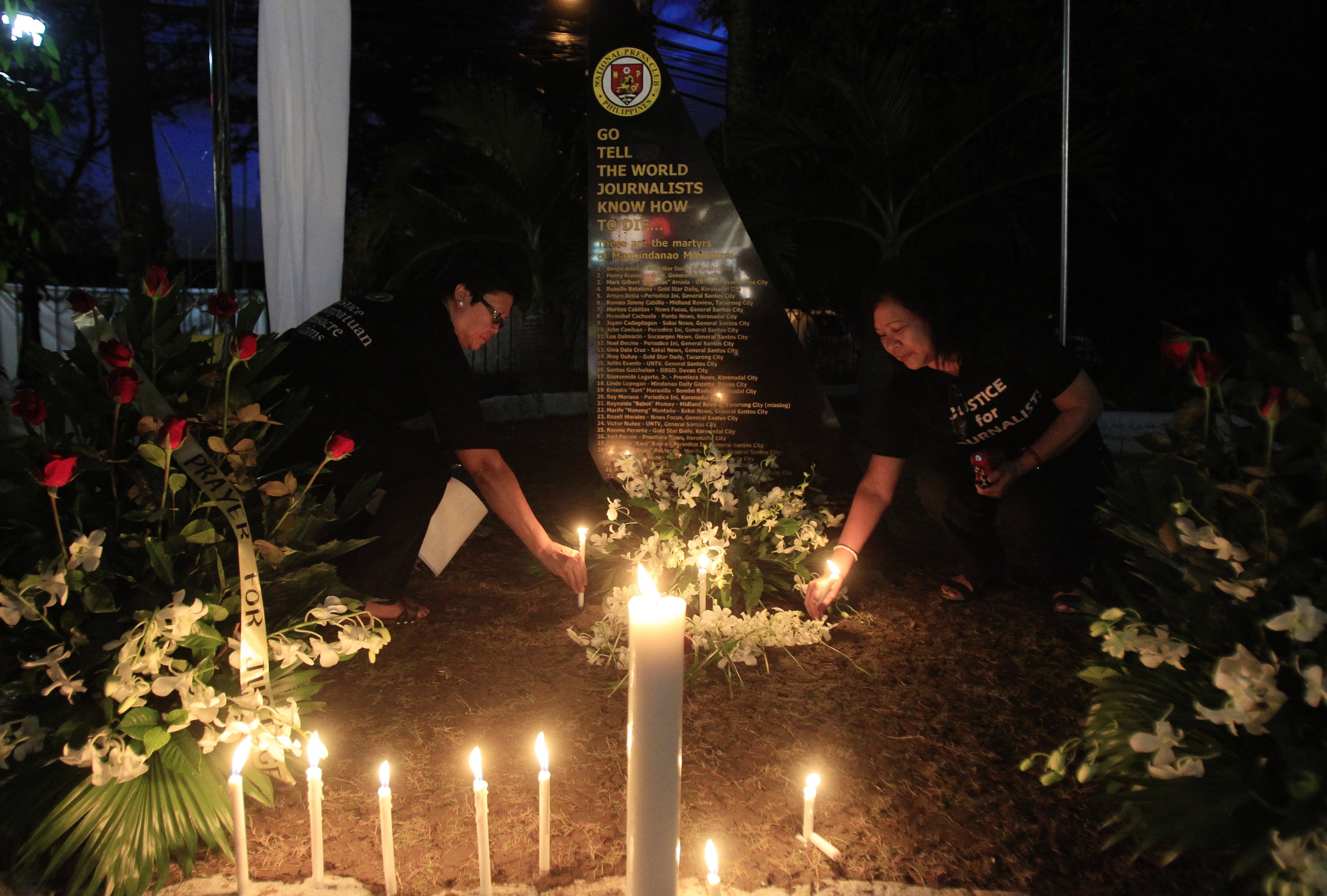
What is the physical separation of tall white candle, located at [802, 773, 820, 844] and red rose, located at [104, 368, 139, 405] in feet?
5.42

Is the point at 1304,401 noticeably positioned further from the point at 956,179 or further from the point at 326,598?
the point at 956,179

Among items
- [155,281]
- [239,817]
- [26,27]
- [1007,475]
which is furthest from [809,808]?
→ [26,27]

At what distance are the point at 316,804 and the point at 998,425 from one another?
3.00 metres

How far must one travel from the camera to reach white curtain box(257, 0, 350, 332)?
166 inches

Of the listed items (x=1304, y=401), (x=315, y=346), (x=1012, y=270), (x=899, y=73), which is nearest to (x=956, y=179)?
(x=899, y=73)

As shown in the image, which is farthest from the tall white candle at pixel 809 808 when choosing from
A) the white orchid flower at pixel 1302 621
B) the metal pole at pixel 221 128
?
the metal pole at pixel 221 128

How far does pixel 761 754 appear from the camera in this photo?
104 inches

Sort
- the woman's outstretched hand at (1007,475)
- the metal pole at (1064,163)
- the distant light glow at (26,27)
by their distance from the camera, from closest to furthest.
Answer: the woman's outstretched hand at (1007,475) < the distant light glow at (26,27) < the metal pole at (1064,163)

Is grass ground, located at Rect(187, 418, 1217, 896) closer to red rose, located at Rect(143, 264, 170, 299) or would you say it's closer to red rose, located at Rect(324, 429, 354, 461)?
red rose, located at Rect(324, 429, 354, 461)

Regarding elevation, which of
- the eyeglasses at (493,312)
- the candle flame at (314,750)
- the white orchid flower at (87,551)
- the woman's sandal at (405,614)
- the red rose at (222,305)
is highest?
the eyeglasses at (493,312)

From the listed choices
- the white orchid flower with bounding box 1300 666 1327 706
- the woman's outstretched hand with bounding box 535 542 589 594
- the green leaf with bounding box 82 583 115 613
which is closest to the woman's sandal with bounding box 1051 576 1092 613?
the woman's outstretched hand with bounding box 535 542 589 594

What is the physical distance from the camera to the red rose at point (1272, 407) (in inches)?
66.8

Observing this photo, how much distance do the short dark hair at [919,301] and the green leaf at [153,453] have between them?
2606 mm

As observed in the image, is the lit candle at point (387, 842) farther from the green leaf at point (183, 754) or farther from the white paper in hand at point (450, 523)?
the white paper in hand at point (450, 523)
